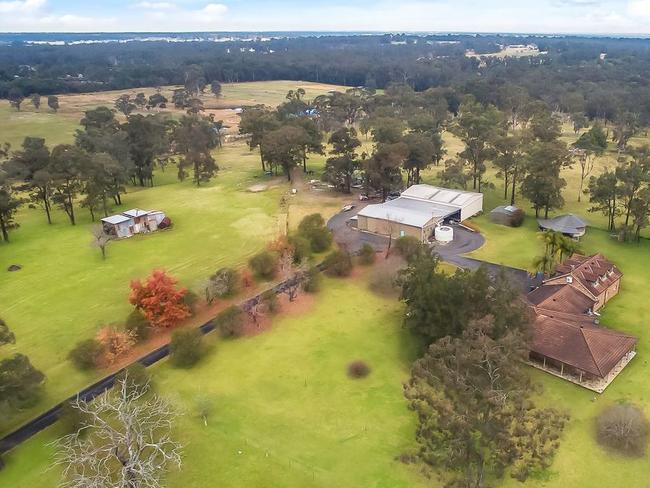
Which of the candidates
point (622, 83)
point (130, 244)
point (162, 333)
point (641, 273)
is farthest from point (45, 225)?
point (622, 83)

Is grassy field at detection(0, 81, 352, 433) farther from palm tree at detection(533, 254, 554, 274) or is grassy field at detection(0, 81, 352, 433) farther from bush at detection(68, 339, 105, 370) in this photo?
palm tree at detection(533, 254, 554, 274)

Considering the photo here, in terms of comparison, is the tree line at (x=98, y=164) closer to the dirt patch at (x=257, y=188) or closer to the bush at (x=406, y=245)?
the dirt patch at (x=257, y=188)

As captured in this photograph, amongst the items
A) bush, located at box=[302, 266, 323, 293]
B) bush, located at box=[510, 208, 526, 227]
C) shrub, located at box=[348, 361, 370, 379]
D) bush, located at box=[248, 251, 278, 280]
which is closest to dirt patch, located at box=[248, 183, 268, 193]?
bush, located at box=[248, 251, 278, 280]

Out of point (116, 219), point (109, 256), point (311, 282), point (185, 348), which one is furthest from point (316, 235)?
point (116, 219)

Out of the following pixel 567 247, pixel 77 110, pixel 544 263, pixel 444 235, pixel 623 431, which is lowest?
pixel 623 431

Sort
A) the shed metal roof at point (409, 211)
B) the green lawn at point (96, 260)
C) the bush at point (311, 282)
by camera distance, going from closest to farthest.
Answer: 1. the green lawn at point (96, 260)
2. the bush at point (311, 282)
3. the shed metal roof at point (409, 211)

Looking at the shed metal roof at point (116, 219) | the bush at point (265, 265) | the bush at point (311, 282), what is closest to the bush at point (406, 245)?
the bush at point (311, 282)

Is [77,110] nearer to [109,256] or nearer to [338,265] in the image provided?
[109,256]
